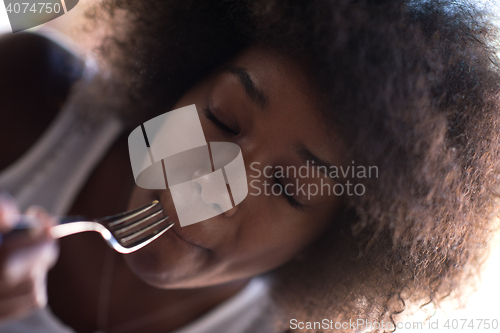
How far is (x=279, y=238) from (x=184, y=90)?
27 centimetres

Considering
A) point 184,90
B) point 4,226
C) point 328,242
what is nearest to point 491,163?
point 328,242

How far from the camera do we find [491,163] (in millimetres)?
439

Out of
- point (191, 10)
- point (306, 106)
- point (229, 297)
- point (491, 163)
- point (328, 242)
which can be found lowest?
point (229, 297)

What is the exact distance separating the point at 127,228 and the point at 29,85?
379 millimetres

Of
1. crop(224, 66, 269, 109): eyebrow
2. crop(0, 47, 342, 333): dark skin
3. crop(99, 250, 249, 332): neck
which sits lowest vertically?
crop(99, 250, 249, 332): neck

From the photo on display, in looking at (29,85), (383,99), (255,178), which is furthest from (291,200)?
(29,85)

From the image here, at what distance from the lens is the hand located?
268 millimetres

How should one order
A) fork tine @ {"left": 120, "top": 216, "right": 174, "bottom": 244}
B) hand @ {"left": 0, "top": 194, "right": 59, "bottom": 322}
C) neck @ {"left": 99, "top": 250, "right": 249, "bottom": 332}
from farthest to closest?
neck @ {"left": 99, "top": 250, "right": 249, "bottom": 332}
fork tine @ {"left": 120, "top": 216, "right": 174, "bottom": 244}
hand @ {"left": 0, "top": 194, "right": 59, "bottom": 322}

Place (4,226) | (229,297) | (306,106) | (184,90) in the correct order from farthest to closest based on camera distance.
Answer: (229,297)
(184,90)
(306,106)
(4,226)

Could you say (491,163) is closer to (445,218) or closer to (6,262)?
(445,218)

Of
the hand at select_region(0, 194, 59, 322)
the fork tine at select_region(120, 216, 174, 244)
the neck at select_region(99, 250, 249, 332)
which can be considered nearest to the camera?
the hand at select_region(0, 194, 59, 322)

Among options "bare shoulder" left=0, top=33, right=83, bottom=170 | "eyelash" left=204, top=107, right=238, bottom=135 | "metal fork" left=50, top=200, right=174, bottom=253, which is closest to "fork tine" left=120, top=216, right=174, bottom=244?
"metal fork" left=50, top=200, right=174, bottom=253

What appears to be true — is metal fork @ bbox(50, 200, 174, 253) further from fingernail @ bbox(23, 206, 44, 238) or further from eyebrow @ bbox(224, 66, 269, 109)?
eyebrow @ bbox(224, 66, 269, 109)

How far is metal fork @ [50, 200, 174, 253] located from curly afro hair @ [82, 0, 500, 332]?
0.66 feet
